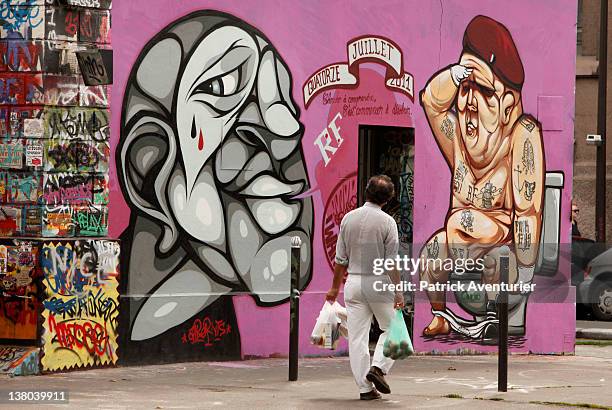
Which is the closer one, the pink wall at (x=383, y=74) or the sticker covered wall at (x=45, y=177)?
the sticker covered wall at (x=45, y=177)

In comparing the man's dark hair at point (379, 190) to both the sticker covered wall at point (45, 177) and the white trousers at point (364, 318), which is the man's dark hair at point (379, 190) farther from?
the sticker covered wall at point (45, 177)

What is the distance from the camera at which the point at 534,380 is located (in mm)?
12820

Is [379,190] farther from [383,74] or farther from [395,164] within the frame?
[395,164]


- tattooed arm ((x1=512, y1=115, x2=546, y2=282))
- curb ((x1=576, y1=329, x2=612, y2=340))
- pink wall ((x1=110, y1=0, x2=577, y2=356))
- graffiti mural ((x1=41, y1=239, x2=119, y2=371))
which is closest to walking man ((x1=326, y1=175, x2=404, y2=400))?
graffiti mural ((x1=41, y1=239, x2=119, y2=371))

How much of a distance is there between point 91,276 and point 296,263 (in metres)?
1.94

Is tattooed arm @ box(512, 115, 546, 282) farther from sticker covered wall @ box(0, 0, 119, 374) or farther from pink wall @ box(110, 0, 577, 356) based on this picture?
sticker covered wall @ box(0, 0, 119, 374)

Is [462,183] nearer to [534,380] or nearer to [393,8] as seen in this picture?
[393,8]

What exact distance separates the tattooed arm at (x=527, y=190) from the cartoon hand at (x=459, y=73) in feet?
2.89

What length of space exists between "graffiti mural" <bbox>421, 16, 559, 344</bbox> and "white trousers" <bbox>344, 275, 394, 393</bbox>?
470 centimetres

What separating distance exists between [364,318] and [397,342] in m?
0.36

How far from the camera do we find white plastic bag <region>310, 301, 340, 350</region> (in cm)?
1116

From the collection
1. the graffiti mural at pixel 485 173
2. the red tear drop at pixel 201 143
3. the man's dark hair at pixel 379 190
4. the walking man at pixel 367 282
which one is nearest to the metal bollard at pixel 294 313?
the walking man at pixel 367 282

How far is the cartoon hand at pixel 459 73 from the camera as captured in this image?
15.5m

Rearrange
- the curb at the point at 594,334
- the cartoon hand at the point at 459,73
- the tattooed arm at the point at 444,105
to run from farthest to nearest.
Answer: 1. the curb at the point at 594,334
2. the cartoon hand at the point at 459,73
3. the tattooed arm at the point at 444,105
